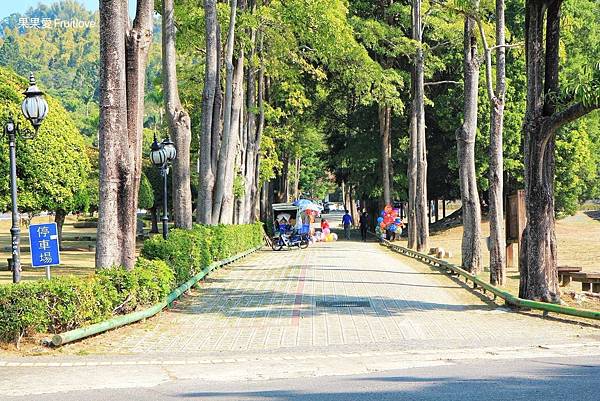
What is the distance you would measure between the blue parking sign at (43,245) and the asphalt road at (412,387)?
6.00 metres

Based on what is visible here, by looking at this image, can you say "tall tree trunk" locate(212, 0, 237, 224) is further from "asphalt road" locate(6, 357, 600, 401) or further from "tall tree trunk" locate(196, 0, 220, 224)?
"asphalt road" locate(6, 357, 600, 401)

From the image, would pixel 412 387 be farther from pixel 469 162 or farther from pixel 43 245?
pixel 469 162

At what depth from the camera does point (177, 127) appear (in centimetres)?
2500

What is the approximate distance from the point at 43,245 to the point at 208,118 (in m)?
→ 14.5

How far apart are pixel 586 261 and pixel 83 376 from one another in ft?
92.1

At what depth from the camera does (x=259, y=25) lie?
3500 centimetres

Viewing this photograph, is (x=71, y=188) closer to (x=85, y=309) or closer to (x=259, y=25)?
(x=259, y=25)

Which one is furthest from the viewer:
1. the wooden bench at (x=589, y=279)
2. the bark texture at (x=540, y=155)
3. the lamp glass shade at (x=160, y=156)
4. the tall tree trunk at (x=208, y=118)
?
the tall tree trunk at (x=208, y=118)

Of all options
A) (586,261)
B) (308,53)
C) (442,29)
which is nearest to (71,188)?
(308,53)

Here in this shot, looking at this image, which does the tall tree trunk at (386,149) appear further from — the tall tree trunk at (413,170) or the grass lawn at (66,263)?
the grass lawn at (66,263)

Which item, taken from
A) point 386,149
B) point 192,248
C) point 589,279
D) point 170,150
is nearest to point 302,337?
point 192,248

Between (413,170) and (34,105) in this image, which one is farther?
(413,170)

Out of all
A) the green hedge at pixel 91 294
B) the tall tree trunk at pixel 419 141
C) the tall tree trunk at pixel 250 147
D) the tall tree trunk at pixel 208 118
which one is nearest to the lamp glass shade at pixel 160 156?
the green hedge at pixel 91 294

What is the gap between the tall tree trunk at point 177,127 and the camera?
24.8m
